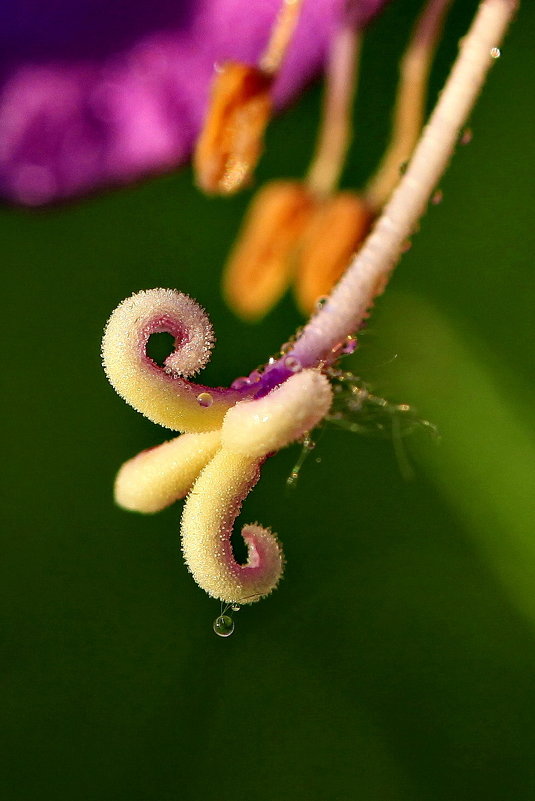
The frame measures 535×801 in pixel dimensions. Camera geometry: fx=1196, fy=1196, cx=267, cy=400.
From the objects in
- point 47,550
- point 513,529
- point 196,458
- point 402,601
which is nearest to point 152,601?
point 47,550

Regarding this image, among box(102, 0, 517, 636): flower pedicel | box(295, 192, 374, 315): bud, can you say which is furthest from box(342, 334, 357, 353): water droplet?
box(295, 192, 374, 315): bud

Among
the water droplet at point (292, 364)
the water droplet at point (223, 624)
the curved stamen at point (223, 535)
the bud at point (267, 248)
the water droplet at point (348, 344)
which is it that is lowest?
the water droplet at point (223, 624)

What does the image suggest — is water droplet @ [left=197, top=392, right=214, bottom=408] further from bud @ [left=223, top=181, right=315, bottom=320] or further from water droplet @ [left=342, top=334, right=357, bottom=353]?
bud @ [left=223, top=181, right=315, bottom=320]

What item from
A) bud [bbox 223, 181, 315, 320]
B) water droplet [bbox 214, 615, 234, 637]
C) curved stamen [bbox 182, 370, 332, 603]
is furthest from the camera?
bud [bbox 223, 181, 315, 320]

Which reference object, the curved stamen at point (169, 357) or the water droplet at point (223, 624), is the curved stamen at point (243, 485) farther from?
the water droplet at point (223, 624)

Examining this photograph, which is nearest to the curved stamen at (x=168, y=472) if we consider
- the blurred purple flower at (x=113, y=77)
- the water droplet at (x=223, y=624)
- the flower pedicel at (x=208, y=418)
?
the flower pedicel at (x=208, y=418)

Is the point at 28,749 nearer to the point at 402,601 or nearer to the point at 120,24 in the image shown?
the point at 402,601

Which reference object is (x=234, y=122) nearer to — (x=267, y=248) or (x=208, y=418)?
(x=267, y=248)
